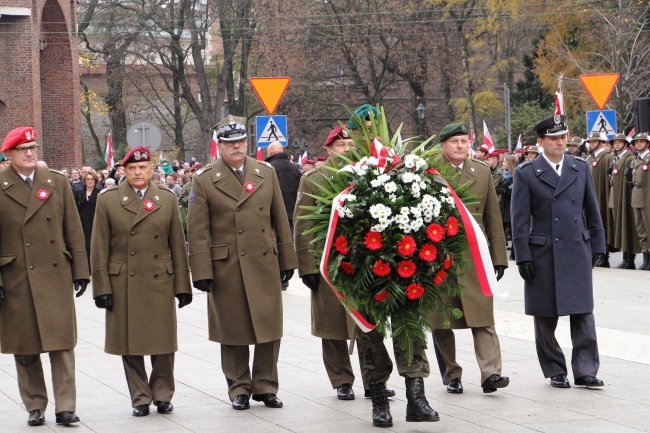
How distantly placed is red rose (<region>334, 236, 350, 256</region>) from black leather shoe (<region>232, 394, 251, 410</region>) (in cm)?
172

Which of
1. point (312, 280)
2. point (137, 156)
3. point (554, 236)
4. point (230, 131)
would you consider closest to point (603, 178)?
point (554, 236)

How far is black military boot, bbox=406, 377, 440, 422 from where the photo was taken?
7.75 m

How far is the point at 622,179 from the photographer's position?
20.2m

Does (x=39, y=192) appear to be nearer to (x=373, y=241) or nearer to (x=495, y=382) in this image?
(x=373, y=241)

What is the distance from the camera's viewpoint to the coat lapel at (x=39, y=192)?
8.64m

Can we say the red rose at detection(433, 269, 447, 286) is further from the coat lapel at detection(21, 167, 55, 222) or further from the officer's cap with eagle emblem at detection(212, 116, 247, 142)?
the coat lapel at detection(21, 167, 55, 222)

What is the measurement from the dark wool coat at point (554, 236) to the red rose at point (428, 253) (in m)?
1.91

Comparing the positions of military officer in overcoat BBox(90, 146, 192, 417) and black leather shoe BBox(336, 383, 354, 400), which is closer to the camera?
military officer in overcoat BBox(90, 146, 192, 417)

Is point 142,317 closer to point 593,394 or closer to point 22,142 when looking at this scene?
point 22,142

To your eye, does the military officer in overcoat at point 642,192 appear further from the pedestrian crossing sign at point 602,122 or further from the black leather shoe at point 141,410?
the black leather shoe at point 141,410

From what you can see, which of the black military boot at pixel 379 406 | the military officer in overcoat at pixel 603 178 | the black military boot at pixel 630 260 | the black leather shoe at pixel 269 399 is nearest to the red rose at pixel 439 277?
the black military boot at pixel 379 406

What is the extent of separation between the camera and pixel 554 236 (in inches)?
370

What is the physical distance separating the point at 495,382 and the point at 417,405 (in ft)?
4.16

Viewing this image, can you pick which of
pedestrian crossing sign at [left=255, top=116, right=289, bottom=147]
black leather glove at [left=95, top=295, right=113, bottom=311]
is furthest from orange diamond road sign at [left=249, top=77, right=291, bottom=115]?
black leather glove at [left=95, top=295, right=113, bottom=311]
